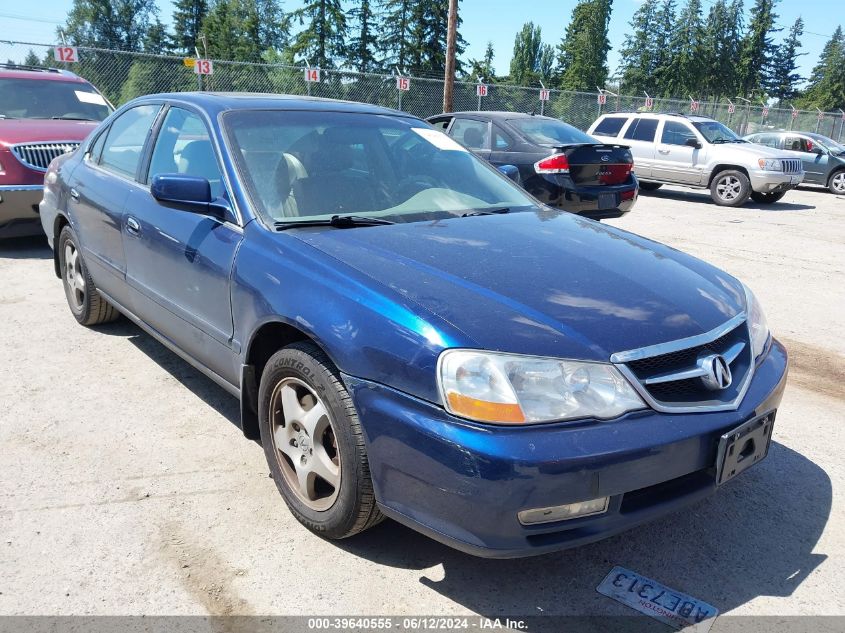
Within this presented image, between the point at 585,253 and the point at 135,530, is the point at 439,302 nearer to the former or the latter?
the point at 585,253

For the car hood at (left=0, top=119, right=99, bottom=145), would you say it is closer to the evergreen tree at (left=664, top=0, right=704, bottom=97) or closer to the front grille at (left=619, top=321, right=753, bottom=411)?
the front grille at (left=619, top=321, right=753, bottom=411)

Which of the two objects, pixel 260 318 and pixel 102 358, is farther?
pixel 102 358

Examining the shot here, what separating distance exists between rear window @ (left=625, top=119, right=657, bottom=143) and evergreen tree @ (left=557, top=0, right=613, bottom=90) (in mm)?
63697

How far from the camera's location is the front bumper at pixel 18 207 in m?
6.76

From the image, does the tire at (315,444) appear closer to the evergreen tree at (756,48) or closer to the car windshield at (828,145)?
the car windshield at (828,145)

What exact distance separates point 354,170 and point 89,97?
6.64 metres

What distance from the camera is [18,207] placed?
6832mm

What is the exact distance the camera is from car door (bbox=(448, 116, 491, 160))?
10.0 meters

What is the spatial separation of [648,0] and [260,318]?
84.9 meters

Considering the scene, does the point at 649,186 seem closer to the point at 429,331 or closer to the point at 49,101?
the point at 49,101

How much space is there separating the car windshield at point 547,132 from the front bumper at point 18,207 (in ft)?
19.9

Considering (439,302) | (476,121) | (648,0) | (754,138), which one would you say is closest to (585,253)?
(439,302)

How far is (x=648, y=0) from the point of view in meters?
75.8

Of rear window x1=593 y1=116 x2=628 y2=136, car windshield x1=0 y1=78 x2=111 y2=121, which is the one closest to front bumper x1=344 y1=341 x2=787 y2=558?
car windshield x1=0 y1=78 x2=111 y2=121
